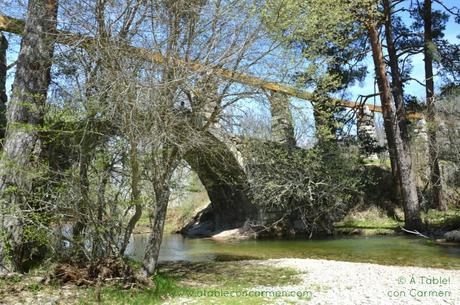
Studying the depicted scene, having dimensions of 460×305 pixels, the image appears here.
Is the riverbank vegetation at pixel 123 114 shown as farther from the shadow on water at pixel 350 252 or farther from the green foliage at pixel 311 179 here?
the green foliage at pixel 311 179

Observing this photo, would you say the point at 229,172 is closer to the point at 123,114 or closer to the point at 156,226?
the point at 156,226

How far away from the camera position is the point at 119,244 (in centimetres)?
709

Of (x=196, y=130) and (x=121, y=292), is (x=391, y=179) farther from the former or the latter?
(x=121, y=292)

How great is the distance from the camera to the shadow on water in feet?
34.9

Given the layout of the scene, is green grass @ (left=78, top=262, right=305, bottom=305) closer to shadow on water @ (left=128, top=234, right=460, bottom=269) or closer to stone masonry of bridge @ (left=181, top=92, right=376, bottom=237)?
stone masonry of bridge @ (left=181, top=92, right=376, bottom=237)

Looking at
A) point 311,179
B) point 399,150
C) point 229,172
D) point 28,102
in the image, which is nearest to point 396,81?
point 399,150

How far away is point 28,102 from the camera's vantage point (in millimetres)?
7062

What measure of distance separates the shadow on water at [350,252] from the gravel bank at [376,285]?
191cm

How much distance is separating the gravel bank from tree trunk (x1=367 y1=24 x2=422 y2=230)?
8112mm

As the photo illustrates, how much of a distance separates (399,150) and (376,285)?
10.7 metres

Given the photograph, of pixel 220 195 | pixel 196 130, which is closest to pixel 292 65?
pixel 196 130

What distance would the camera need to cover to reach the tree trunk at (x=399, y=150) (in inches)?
643

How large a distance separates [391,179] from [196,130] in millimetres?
15815

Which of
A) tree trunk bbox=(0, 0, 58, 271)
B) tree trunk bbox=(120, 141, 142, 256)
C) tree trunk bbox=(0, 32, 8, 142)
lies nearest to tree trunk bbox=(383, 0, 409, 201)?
tree trunk bbox=(120, 141, 142, 256)
